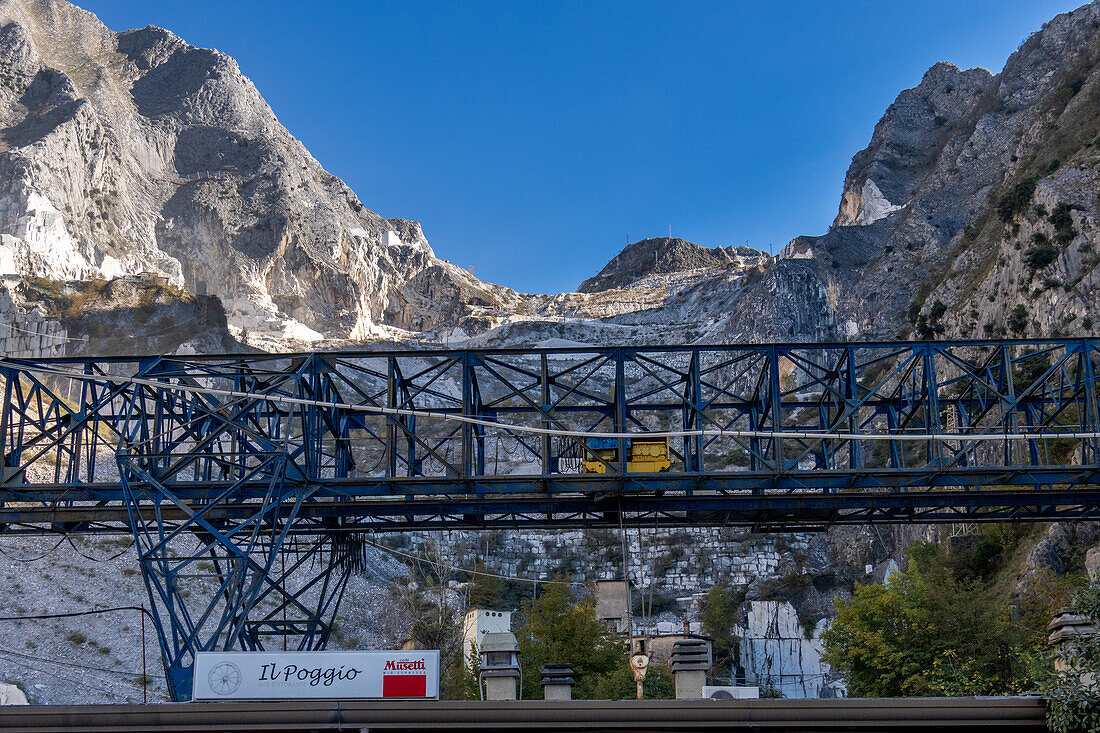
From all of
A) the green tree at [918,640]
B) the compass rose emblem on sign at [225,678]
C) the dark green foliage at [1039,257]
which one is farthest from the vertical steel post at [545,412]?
the dark green foliage at [1039,257]

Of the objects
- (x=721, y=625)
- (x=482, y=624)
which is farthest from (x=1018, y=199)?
(x=482, y=624)

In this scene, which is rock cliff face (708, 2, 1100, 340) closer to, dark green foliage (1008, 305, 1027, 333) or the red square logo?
dark green foliage (1008, 305, 1027, 333)

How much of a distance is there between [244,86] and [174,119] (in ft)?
62.6

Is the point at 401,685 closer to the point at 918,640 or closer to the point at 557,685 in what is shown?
the point at 557,685

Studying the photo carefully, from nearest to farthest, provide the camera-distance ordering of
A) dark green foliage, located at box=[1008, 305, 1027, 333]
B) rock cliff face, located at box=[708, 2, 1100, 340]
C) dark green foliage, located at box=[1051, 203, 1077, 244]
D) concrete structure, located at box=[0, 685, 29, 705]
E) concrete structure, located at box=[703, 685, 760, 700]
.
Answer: concrete structure, located at box=[703, 685, 760, 700] → concrete structure, located at box=[0, 685, 29, 705] → dark green foliage, located at box=[1051, 203, 1077, 244] → dark green foliage, located at box=[1008, 305, 1027, 333] → rock cliff face, located at box=[708, 2, 1100, 340]

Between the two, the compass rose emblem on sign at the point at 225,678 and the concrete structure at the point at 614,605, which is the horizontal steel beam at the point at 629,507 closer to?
the compass rose emblem on sign at the point at 225,678

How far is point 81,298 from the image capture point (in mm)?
103000

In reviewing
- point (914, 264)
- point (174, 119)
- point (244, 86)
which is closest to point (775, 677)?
point (914, 264)

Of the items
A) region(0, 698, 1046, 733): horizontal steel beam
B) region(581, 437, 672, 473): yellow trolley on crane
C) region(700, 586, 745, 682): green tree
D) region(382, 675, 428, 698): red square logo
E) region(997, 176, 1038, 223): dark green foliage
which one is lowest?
region(700, 586, 745, 682): green tree

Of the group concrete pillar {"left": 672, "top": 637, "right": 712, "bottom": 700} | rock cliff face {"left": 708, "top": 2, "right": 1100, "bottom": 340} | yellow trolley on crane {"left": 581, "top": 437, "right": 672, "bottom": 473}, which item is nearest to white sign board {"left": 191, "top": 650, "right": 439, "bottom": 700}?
concrete pillar {"left": 672, "top": 637, "right": 712, "bottom": 700}

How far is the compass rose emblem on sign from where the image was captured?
14852 millimetres

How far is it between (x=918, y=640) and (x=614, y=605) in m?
24.8

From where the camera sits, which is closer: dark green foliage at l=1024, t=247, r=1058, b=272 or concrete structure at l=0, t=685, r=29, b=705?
concrete structure at l=0, t=685, r=29, b=705

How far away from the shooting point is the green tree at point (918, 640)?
35.2 meters
